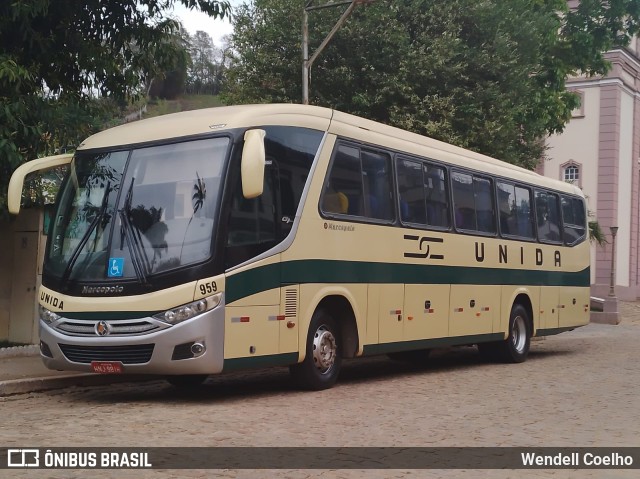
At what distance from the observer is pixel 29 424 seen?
907 cm

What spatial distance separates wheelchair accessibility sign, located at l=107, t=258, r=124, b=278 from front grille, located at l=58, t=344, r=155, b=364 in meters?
0.79

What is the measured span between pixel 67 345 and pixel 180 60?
24.2 feet

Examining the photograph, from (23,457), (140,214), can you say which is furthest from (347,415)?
(23,457)

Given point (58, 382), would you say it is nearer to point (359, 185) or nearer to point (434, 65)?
point (359, 185)

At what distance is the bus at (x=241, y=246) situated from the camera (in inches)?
407

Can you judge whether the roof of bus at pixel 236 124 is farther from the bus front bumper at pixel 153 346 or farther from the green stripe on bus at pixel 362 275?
the bus front bumper at pixel 153 346

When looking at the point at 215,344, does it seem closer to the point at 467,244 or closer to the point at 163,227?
the point at 163,227

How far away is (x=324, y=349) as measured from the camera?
1209cm

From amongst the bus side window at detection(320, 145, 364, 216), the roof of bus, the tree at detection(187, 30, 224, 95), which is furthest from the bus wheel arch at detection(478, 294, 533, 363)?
the tree at detection(187, 30, 224, 95)

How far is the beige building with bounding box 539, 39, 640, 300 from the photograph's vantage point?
46531mm

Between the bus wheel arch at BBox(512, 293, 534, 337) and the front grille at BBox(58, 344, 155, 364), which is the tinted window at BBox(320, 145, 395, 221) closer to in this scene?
the front grille at BBox(58, 344, 155, 364)

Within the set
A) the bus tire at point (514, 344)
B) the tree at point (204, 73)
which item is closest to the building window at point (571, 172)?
the bus tire at point (514, 344)

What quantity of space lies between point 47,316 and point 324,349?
11.1 feet

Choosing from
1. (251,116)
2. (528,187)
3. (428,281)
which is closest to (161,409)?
(251,116)
